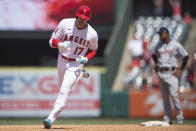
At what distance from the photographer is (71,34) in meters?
10.8

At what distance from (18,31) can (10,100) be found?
5.35 m

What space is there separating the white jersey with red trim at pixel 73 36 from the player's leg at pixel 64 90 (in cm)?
34

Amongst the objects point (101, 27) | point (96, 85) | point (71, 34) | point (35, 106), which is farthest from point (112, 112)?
point (71, 34)

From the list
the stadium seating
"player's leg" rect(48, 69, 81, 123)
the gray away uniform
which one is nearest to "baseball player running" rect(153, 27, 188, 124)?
the gray away uniform

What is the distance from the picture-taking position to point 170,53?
520 inches

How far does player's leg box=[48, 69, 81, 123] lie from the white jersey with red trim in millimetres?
336

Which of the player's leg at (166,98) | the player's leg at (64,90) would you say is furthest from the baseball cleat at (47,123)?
the player's leg at (166,98)

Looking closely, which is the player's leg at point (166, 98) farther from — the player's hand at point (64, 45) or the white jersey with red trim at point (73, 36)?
the player's hand at point (64, 45)

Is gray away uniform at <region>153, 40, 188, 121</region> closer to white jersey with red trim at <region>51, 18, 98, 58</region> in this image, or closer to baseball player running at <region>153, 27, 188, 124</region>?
baseball player running at <region>153, 27, 188, 124</region>

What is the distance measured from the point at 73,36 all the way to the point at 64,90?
1062mm

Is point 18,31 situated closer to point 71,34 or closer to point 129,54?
point 129,54

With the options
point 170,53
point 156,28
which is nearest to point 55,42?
point 170,53

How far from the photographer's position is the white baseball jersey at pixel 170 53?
43.3ft

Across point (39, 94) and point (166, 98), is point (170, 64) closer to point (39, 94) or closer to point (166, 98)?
point (166, 98)
